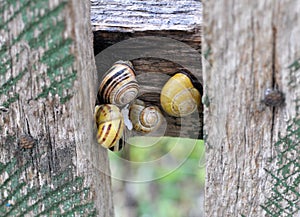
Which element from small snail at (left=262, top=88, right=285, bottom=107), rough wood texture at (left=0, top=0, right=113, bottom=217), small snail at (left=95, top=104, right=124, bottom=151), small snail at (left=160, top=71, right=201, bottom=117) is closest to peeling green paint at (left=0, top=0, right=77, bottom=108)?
rough wood texture at (left=0, top=0, right=113, bottom=217)

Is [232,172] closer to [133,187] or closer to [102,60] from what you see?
[102,60]

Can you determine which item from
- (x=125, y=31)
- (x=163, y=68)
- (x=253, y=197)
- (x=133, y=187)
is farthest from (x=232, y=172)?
(x=133, y=187)

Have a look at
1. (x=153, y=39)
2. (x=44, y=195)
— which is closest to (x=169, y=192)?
(x=44, y=195)

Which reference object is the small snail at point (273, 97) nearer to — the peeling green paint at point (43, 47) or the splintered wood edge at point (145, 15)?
the splintered wood edge at point (145, 15)

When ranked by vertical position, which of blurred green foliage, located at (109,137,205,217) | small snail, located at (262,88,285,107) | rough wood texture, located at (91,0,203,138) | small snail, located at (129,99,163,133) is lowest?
blurred green foliage, located at (109,137,205,217)

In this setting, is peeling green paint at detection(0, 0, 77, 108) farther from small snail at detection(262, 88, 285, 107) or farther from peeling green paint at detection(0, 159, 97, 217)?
small snail at detection(262, 88, 285, 107)

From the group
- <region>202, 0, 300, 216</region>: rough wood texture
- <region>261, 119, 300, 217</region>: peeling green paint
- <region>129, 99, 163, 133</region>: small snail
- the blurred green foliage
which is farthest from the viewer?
the blurred green foliage

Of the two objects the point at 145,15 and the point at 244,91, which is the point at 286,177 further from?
the point at 145,15
